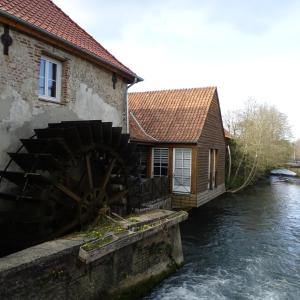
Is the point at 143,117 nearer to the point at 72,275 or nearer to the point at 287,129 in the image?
the point at 72,275

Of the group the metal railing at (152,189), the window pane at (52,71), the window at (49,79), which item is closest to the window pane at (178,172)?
the metal railing at (152,189)

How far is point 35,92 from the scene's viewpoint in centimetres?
636

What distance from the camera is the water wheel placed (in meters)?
5.29

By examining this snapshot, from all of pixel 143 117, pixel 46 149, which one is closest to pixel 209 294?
pixel 46 149

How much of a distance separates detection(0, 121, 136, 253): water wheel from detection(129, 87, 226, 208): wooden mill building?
15.5ft

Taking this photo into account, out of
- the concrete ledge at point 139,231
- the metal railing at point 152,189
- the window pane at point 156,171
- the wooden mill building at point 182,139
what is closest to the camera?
the concrete ledge at point 139,231

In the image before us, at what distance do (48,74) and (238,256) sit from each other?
609 cm

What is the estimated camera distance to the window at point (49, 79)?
22.0ft

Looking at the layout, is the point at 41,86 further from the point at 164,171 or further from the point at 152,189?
the point at 164,171

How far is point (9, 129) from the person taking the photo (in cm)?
580

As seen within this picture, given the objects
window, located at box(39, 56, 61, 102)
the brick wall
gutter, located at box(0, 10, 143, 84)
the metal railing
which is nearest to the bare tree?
the brick wall

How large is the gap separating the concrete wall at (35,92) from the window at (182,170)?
19.0 ft

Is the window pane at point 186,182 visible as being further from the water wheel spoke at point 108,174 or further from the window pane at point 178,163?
the water wheel spoke at point 108,174

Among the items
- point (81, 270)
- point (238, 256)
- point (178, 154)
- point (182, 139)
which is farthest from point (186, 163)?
point (81, 270)
